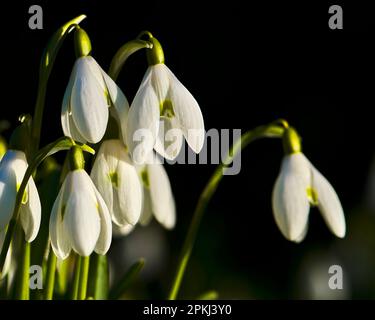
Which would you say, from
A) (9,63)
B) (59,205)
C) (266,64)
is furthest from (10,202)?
(266,64)

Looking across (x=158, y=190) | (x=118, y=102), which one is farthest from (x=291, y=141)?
(x=118, y=102)

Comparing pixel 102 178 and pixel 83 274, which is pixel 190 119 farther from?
pixel 83 274

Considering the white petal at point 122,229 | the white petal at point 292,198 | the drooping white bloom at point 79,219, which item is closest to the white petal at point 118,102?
the drooping white bloom at point 79,219

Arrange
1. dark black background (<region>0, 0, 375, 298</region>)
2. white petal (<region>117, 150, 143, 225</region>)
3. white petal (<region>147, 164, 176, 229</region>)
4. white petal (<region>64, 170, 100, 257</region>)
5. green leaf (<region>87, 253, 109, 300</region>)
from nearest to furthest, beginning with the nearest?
1. white petal (<region>64, 170, 100, 257</region>)
2. white petal (<region>117, 150, 143, 225</region>)
3. green leaf (<region>87, 253, 109, 300</region>)
4. white petal (<region>147, 164, 176, 229</region>)
5. dark black background (<region>0, 0, 375, 298</region>)

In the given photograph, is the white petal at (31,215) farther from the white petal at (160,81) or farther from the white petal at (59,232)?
the white petal at (160,81)

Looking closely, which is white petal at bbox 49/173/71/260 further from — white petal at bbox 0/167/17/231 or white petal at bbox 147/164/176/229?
white petal at bbox 147/164/176/229

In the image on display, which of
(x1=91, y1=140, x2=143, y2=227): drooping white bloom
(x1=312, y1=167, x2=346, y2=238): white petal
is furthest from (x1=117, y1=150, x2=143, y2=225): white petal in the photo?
(x1=312, y1=167, x2=346, y2=238): white petal
